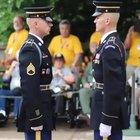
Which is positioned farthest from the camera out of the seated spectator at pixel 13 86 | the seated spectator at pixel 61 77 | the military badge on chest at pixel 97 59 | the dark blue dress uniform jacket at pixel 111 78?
the seated spectator at pixel 13 86

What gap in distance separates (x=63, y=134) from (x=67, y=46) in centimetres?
152

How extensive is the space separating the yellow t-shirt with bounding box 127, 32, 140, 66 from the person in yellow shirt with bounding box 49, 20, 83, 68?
2.85 ft

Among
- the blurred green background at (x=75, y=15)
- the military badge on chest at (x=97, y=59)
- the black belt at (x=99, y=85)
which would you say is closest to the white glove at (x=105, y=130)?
the black belt at (x=99, y=85)

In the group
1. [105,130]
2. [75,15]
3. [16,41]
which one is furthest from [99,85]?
[75,15]

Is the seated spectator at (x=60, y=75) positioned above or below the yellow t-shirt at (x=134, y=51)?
below

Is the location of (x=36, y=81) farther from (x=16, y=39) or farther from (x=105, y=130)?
(x=16, y=39)

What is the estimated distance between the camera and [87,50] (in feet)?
34.0

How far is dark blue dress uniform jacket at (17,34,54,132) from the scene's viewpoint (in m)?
5.37

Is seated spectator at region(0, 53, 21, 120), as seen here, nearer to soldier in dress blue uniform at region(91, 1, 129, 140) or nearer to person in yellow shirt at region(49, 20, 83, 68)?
person in yellow shirt at region(49, 20, 83, 68)

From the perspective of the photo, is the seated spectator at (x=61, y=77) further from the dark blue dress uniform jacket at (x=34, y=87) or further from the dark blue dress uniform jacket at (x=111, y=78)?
the dark blue dress uniform jacket at (x=111, y=78)

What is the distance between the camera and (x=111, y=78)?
5.17m

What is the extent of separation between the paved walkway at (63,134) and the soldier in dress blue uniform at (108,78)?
2.93 metres

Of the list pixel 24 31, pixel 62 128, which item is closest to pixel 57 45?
pixel 24 31

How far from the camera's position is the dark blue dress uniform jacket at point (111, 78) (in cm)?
517
